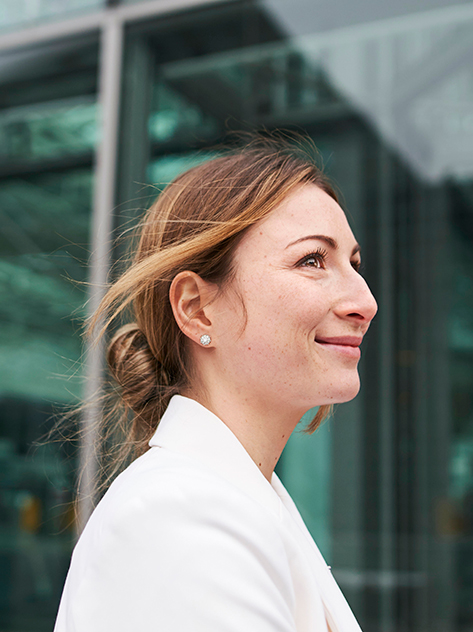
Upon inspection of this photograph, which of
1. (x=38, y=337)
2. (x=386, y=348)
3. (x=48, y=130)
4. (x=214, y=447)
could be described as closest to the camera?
(x=214, y=447)

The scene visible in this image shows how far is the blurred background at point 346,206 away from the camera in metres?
3.46

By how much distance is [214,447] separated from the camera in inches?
37.7

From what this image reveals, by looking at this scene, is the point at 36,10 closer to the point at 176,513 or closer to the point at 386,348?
the point at 386,348

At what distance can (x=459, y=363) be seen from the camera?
3492mm

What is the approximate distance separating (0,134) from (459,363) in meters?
3.21

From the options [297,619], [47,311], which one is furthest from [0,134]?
[297,619]

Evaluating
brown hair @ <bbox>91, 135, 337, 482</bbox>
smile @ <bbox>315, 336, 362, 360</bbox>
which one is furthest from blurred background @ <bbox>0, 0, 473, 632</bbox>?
smile @ <bbox>315, 336, 362, 360</bbox>

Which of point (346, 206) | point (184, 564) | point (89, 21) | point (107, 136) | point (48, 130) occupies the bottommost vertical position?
point (184, 564)

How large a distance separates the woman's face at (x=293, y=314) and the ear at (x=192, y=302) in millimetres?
25

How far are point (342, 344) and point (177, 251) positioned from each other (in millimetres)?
310

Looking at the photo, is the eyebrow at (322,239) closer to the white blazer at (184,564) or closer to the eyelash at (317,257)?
the eyelash at (317,257)

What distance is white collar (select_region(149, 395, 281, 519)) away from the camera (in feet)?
3.04

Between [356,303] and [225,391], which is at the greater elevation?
[356,303]

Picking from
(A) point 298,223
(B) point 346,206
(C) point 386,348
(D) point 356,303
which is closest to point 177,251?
(A) point 298,223
